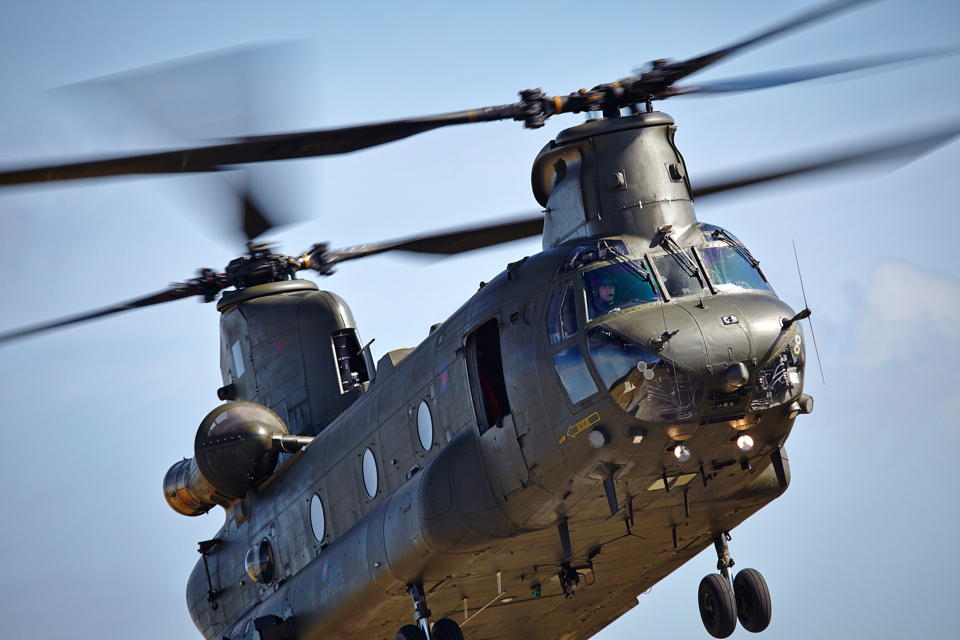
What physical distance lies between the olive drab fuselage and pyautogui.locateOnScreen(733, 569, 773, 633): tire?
69 cm

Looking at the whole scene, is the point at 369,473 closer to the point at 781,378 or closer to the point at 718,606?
the point at 718,606

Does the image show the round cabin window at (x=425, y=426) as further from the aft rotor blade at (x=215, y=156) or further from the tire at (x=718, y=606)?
the tire at (x=718, y=606)

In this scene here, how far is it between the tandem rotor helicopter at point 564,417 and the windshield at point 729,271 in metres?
0.02

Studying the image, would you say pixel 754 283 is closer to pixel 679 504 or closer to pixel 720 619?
pixel 679 504

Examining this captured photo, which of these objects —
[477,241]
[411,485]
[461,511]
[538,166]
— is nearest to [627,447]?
[461,511]

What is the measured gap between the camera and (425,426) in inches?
484

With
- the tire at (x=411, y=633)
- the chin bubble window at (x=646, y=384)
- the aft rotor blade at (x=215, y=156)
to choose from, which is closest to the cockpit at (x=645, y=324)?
the chin bubble window at (x=646, y=384)

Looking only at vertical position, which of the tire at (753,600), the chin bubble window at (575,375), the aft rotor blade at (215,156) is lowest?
the tire at (753,600)

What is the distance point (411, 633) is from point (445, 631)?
37 centimetres

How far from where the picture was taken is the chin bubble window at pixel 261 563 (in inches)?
604

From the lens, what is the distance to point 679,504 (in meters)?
11.5

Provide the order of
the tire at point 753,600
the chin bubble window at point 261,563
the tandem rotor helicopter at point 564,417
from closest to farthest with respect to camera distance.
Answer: the tandem rotor helicopter at point 564,417 → the tire at point 753,600 → the chin bubble window at point 261,563

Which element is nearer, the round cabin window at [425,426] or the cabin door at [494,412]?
the cabin door at [494,412]

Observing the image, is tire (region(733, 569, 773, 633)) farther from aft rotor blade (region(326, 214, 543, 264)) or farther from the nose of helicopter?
aft rotor blade (region(326, 214, 543, 264))
